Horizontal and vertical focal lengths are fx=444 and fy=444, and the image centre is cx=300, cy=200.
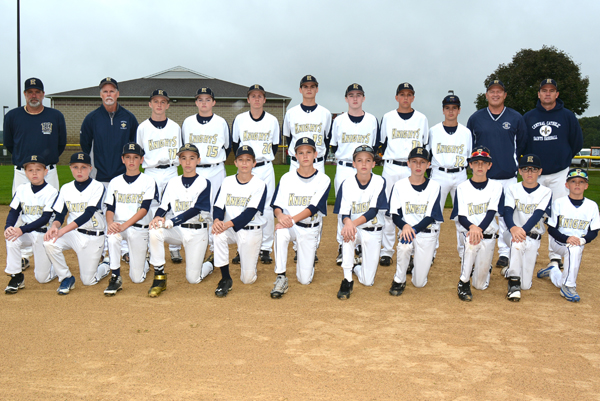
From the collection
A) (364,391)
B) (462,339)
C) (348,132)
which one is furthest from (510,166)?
(364,391)

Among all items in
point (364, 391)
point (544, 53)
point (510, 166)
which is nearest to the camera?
point (364, 391)

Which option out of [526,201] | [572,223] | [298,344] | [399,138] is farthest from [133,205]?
[572,223]

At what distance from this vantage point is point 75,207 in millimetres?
4832

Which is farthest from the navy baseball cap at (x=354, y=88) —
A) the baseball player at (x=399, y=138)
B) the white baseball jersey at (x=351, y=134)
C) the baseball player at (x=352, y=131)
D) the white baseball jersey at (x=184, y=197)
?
the white baseball jersey at (x=184, y=197)

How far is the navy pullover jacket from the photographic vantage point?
5.60 meters

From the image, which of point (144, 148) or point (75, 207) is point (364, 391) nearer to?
point (75, 207)

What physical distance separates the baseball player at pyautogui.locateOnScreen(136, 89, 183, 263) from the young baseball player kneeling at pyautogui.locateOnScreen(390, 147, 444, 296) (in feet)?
9.45

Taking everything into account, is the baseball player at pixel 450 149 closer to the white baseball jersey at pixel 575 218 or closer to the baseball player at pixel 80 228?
the white baseball jersey at pixel 575 218

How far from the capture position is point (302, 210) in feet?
16.0

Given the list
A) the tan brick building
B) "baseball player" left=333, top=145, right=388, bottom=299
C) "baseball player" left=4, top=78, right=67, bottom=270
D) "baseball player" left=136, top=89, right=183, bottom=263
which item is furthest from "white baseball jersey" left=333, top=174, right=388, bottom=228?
the tan brick building

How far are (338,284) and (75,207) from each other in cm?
299

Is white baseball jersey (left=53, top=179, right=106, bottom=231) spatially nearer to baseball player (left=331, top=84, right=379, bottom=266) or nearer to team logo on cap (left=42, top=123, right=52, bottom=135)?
team logo on cap (left=42, top=123, right=52, bottom=135)

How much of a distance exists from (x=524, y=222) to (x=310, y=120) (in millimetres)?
2886

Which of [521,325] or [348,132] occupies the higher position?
[348,132]
